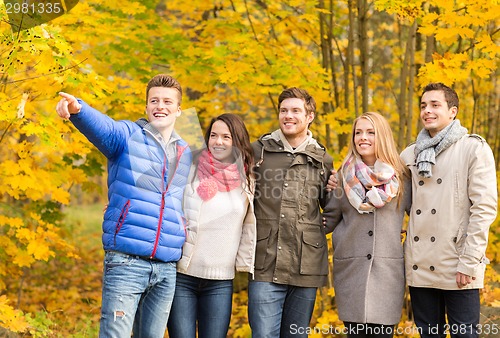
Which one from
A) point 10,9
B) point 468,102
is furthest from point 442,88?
point 468,102

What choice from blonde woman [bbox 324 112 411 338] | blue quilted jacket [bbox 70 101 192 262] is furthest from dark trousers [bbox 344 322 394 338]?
blue quilted jacket [bbox 70 101 192 262]

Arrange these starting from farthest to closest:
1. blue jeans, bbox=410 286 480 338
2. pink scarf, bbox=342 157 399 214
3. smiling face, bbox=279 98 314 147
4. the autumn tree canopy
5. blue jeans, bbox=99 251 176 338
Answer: the autumn tree canopy, smiling face, bbox=279 98 314 147, pink scarf, bbox=342 157 399 214, blue jeans, bbox=410 286 480 338, blue jeans, bbox=99 251 176 338

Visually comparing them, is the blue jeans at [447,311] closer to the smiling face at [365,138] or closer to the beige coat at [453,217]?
the beige coat at [453,217]

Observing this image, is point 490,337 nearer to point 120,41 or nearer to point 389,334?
point 389,334

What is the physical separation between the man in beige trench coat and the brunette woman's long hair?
0.97 metres

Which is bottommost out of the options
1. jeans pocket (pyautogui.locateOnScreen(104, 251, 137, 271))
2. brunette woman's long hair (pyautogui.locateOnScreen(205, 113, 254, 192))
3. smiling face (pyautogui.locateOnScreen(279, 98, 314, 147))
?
jeans pocket (pyautogui.locateOnScreen(104, 251, 137, 271))

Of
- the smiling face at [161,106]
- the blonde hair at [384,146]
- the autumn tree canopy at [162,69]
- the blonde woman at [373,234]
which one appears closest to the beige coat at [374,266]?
the blonde woman at [373,234]

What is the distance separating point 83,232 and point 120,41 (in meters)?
8.36

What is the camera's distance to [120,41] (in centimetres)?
649

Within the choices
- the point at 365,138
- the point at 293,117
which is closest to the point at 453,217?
the point at 365,138

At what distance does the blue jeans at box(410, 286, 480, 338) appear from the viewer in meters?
3.25

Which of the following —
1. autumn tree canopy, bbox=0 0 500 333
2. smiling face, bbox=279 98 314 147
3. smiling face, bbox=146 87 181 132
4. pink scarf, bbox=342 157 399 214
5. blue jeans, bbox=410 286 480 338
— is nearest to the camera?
smiling face, bbox=146 87 181 132

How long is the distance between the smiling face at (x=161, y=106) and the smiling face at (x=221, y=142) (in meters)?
0.35

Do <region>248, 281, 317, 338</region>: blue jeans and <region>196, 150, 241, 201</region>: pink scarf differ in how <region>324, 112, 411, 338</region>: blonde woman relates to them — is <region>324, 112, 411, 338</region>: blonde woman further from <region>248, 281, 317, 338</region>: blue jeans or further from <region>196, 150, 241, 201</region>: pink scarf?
<region>196, 150, 241, 201</region>: pink scarf
